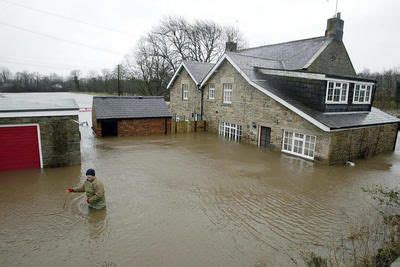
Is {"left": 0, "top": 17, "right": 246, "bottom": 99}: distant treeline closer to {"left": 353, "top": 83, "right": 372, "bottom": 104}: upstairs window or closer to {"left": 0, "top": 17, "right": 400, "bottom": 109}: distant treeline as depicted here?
{"left": 0, "top": 17, "right": 400, "bottom": 109}: distant treeline

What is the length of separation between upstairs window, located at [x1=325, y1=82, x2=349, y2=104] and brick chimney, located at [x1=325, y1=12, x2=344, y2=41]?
656 cm

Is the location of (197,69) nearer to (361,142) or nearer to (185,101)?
(185,101)

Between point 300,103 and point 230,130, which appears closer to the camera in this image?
point 300,103

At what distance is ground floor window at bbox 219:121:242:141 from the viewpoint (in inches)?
693

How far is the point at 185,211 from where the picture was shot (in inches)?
290

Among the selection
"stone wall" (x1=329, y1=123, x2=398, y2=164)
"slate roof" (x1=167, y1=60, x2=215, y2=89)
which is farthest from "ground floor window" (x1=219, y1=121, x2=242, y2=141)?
"stone wall" (x1=329, y1=123, x2=398, y2=164)

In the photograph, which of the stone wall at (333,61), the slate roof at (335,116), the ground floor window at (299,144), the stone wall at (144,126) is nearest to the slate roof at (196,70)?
the stone wall at (144,126)

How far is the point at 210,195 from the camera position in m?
8.52

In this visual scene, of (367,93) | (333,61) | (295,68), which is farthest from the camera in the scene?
(333,61)

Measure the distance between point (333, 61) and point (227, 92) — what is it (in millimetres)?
8334

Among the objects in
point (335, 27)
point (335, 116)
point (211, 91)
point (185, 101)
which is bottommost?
point (335, 116)

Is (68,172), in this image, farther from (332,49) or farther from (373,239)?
(332,49)

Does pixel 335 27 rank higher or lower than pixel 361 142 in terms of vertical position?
higher

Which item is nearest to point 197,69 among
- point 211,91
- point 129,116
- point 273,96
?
point 211,91
